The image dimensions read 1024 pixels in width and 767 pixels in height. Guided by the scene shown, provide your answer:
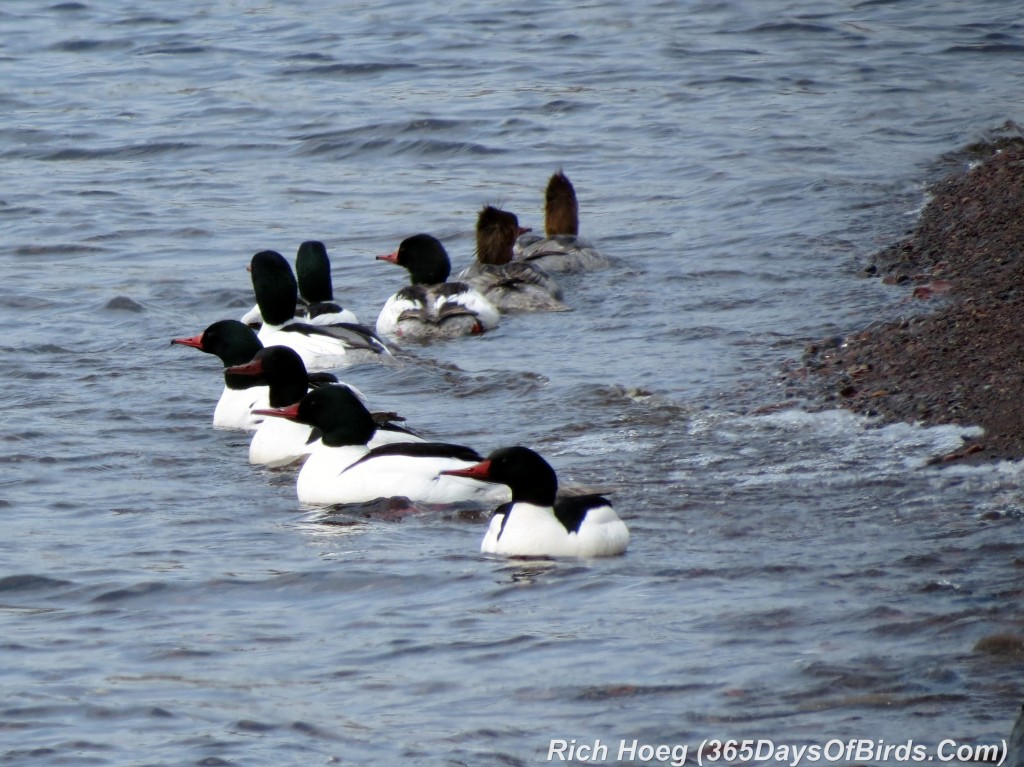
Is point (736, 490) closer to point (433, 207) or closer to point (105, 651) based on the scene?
point (105, 651)

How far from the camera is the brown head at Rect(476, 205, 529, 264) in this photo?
13.4 m

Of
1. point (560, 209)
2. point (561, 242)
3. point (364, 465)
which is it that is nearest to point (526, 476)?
point (364, 465)

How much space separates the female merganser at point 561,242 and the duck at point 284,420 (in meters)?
3.55

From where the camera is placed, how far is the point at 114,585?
23.3 feet

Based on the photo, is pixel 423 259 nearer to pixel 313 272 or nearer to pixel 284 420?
pixel 313 272

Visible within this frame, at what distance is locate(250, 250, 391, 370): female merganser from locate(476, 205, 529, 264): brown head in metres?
1.87

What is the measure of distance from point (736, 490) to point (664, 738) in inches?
114

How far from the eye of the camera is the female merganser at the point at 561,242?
45.3ft

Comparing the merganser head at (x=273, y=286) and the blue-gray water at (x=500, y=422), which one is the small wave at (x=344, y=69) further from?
the merganser head at (x=273, y=286)

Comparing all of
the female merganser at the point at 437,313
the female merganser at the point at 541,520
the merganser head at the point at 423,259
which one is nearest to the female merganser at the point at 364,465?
the female merganser at the point at 541,520

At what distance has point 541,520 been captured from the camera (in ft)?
24.4

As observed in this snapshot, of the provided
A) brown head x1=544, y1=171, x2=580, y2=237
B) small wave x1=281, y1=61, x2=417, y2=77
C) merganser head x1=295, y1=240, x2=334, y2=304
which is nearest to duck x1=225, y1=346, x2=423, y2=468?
merganser head x1=295, y1=240, x2=334, y2=304

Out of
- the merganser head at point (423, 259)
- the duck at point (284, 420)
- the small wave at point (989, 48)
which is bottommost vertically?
the duck at point (284, 420)

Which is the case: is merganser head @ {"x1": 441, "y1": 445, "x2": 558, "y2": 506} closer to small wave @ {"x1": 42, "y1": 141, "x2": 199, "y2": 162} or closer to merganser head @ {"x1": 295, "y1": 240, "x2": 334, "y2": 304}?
merganser head @ {"x1": 295, "y1": 240, "x2": 334, "y2": 304}
